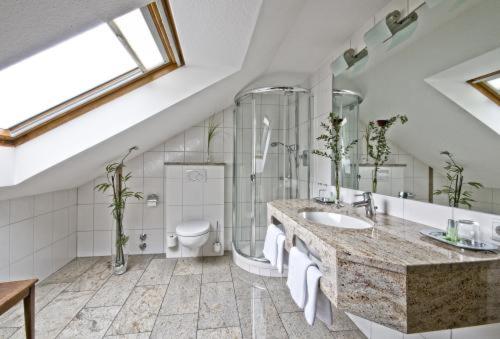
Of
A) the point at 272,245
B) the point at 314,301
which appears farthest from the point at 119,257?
the point at 314,301

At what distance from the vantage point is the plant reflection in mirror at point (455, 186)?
3.21 ft

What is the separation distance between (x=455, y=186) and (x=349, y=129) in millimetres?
888

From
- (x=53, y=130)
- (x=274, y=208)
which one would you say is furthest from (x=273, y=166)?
(x=53, y=130)

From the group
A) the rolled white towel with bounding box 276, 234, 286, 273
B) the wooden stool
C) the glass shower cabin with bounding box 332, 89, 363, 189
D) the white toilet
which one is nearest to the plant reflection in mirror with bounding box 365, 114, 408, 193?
the glass shower cabin with bounding box 332, 89, 363, 189

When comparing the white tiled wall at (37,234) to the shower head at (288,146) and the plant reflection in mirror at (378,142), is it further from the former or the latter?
the plant reflection in mirror at (378,142)

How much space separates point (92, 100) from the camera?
64.4 inches

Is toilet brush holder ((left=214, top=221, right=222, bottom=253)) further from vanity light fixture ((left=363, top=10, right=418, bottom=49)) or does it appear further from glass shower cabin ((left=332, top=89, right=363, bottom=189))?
vanity light fixture ((left=363, top=10, right=418, bottom=49))

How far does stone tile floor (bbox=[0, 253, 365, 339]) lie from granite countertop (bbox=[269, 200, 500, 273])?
0.95 m

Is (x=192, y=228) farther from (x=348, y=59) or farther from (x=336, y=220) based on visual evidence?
(x=348, y=59)

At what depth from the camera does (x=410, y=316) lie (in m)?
0.66

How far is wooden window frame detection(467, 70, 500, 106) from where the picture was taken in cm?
87

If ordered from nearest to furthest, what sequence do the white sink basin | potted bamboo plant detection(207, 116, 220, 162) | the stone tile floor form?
the white sink basin
the stone tile floor
potted bamboo plant detection(207, 116, 220, 162)

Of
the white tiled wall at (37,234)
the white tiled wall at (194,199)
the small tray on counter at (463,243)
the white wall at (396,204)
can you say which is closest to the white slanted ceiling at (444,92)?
the white wall at (396,204)

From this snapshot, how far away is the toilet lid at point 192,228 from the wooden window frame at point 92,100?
1419 millimetres
